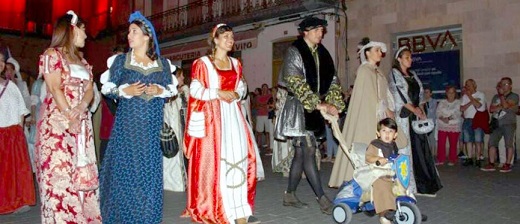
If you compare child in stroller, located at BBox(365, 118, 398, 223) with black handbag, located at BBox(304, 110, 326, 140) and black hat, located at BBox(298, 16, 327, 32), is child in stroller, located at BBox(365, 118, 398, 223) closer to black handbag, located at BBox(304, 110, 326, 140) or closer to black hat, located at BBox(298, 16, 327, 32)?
black handbag, located at BBox(304, 110, 326, 140)

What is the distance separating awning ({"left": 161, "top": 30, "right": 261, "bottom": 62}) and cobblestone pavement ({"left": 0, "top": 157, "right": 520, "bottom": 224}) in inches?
469

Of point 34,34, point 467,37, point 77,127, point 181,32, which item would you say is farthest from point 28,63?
point 77,127

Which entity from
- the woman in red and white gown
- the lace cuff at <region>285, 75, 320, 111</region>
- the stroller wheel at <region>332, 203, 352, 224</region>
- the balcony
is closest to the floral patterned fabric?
the woman in red and white gown

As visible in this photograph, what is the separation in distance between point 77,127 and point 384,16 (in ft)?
41.4

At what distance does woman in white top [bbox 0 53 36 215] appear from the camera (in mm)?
5352

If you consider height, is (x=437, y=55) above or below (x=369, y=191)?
above

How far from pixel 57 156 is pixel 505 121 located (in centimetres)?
904

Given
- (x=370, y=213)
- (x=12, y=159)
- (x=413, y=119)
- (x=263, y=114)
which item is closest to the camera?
(x=370, y=213)

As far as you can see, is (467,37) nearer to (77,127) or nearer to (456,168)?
(456,168)

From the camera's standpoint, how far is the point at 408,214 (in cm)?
439

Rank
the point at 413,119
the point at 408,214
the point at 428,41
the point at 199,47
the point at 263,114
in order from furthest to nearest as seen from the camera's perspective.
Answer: the point at 199,47 → the point at 263,114 → the point at 428,41 → the point at 413,119 → the point at 408,214

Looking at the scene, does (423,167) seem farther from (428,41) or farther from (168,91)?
(428,41)

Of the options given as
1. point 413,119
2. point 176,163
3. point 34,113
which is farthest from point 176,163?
point 413,119

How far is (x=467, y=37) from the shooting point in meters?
13.2
